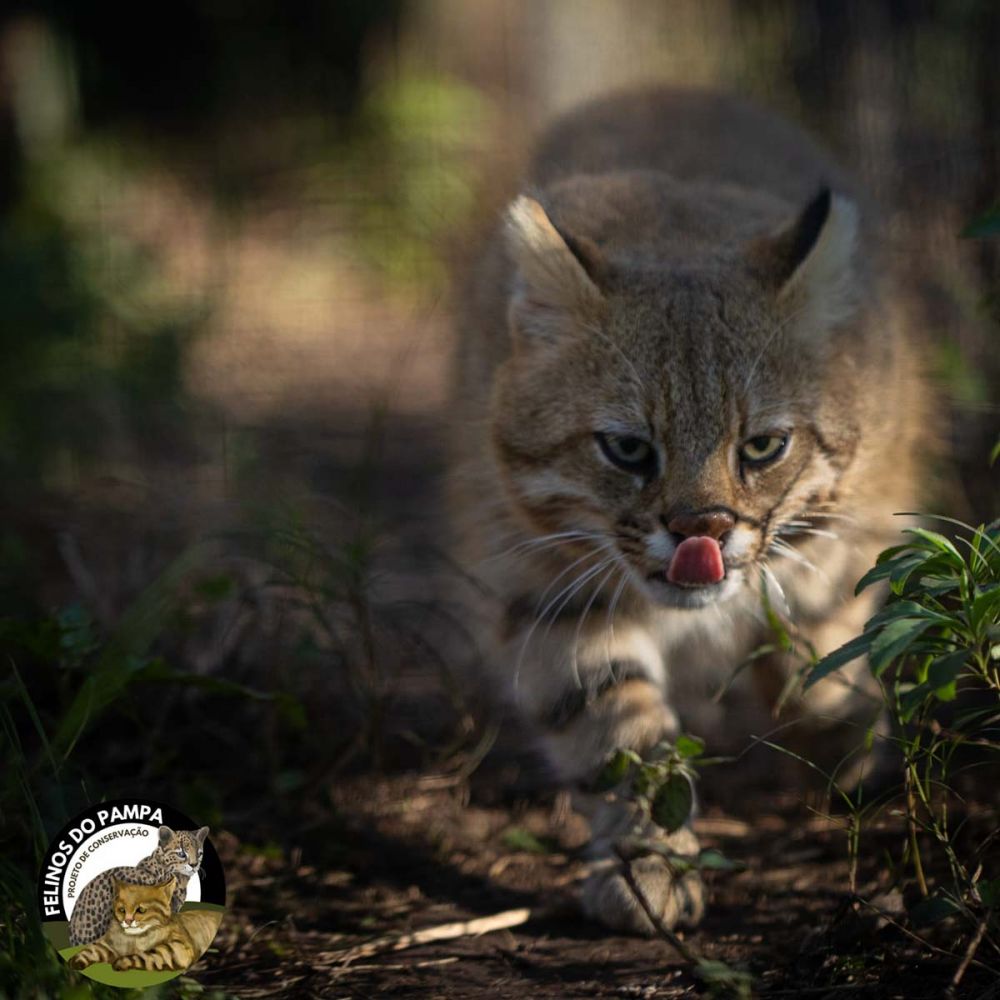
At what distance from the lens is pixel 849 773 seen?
384cm

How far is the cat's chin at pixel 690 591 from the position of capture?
3.14 metres

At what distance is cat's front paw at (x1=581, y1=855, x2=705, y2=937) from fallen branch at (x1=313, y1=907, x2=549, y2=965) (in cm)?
14

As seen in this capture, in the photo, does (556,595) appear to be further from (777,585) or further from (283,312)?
(283,312)

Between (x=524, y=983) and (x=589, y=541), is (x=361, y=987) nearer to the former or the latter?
(x=524, y=983)

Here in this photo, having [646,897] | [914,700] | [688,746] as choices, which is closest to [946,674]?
[914,700]

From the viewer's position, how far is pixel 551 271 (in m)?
3.38

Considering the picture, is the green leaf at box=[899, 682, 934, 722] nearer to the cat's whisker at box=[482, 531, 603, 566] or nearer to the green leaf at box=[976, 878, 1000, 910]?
the green leaf at box=[976, 878, 1000, 910]

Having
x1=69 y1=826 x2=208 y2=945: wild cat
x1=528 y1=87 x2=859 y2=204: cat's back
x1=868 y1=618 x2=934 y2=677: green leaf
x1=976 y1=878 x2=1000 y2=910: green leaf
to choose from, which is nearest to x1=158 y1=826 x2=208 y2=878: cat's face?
x1=69 y1=826 x2=208 y2=945: wild cat

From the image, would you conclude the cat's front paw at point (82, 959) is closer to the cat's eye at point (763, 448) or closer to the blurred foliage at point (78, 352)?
the cat's eye at point (763, 448)

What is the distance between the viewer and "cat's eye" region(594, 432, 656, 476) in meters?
3.19

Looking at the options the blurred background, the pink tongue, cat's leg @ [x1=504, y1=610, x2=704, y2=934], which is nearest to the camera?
A: the pink tongue

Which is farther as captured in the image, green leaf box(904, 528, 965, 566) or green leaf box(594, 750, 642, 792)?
green leaf box(594, 750, 642, 792)

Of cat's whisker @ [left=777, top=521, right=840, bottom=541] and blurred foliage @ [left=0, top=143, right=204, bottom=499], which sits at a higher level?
blurred foliage @ [left=0, top=143, right=204, bottom=499]

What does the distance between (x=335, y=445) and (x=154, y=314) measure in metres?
1.18
